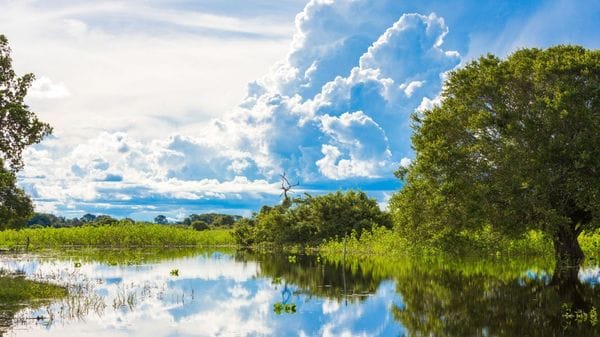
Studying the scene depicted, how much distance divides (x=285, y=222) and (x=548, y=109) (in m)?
52.0

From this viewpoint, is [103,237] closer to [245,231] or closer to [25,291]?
[245,231]

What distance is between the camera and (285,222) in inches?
3319

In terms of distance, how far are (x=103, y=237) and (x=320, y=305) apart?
7488 centimetres

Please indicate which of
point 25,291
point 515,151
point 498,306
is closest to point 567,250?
point 515,151

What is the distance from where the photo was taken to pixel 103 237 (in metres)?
95.9

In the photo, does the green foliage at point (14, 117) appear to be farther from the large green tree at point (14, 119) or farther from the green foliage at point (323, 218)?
the green foliage at point (323, 218)

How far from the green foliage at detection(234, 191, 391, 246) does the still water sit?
35801 mm

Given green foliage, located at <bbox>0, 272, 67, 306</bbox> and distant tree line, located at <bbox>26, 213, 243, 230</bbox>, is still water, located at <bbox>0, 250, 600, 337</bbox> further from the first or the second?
distant tree line, located at <bbox>26, 213, 243, 230</bbox>

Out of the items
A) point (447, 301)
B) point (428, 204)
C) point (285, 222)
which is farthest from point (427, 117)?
point (285, 222)

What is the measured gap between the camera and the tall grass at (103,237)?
3780 inches

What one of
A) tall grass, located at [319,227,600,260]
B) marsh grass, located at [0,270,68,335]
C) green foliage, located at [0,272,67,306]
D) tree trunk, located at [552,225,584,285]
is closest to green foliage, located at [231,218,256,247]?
tall grass, located at [319,227,600,260]

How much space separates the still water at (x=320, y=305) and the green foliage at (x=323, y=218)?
35.8 m

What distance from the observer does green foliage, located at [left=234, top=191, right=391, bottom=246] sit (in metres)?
80.0

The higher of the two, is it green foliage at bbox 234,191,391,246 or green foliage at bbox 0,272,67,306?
green foliage at bbox 234,191,391,246
